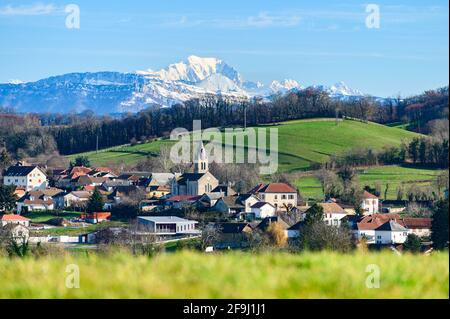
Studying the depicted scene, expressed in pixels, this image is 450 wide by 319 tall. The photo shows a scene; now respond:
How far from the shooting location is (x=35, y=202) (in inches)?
2277

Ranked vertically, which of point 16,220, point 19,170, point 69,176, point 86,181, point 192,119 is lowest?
point 16,220

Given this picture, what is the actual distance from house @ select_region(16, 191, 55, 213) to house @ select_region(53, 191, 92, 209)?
17.5 inches

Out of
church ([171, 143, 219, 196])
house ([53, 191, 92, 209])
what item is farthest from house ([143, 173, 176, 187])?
house ([53, 191, 92, 209])

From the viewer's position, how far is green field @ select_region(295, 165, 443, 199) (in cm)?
5573

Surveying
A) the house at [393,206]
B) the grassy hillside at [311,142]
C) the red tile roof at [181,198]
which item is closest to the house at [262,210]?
the red tile roof at [181,198]

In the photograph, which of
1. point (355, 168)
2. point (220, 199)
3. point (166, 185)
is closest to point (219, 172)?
point (166, 185)

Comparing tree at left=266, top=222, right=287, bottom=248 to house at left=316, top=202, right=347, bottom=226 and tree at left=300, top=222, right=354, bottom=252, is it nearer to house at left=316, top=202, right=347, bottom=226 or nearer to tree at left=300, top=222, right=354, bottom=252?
house at left=316, top=202, right=347, bottom=226

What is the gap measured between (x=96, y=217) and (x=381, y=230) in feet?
56.9

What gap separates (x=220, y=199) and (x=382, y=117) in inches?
1766

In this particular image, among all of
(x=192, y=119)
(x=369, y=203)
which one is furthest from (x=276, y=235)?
(x=192, y=119)

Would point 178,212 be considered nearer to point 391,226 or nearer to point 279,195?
point 279,195

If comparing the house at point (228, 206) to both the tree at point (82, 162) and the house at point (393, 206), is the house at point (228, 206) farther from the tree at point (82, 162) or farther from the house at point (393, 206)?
the tree at point (82, 162)

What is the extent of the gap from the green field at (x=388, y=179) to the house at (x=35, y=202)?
1703 cm
